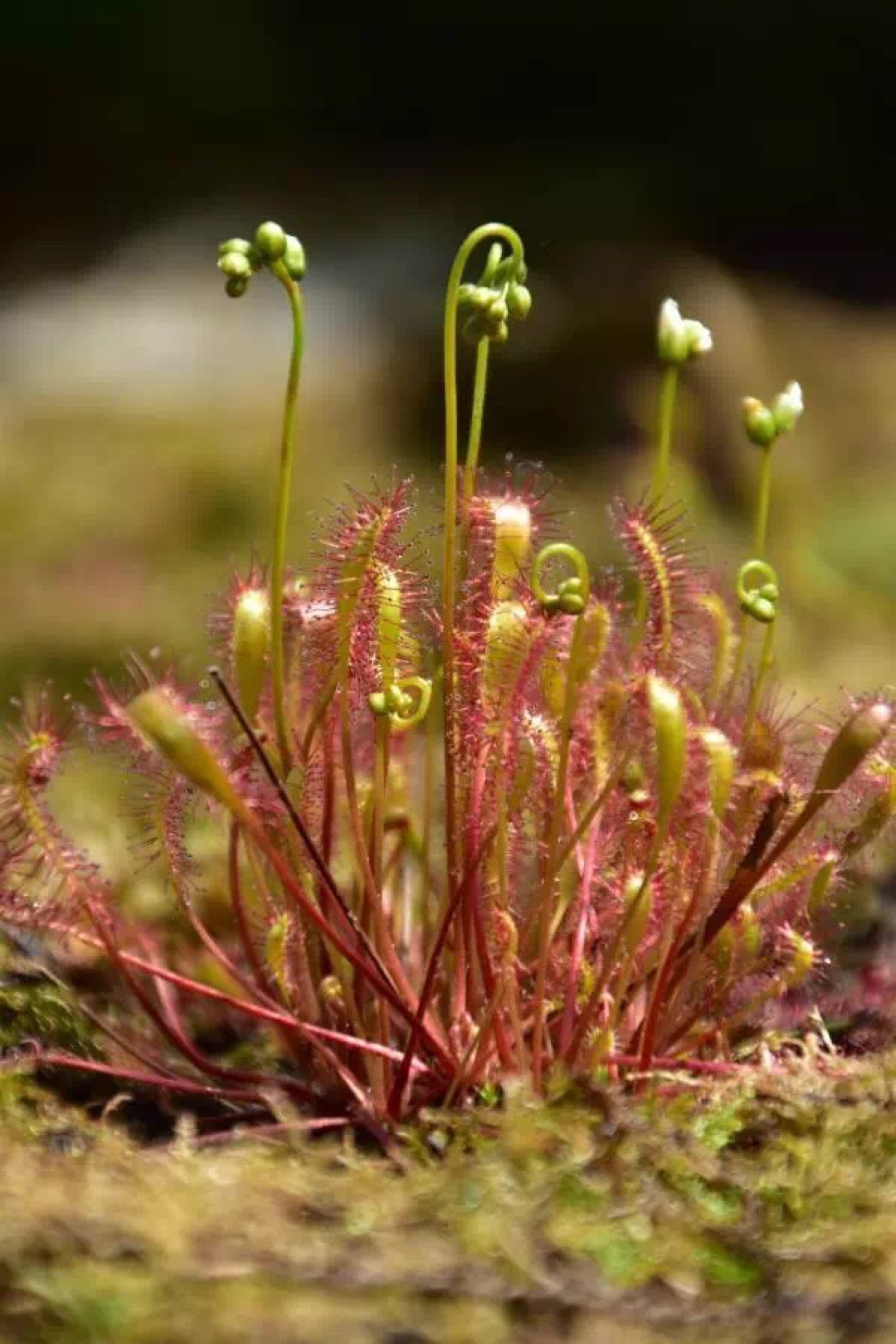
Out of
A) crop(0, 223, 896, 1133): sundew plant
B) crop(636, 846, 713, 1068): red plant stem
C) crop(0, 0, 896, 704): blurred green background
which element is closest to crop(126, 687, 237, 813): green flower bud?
crop(0, 223, 896, 1133): sundew plant

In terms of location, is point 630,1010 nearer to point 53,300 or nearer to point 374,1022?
point 374,1022

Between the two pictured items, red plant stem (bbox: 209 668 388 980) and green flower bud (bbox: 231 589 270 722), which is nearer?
red plant stem (bbox: 209 668 388 980)

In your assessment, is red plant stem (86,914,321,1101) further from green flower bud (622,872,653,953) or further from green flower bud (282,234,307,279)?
green flower bud (282,234,307,279)

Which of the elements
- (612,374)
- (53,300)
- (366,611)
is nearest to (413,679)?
(366,611)

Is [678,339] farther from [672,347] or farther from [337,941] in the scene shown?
[337,941]

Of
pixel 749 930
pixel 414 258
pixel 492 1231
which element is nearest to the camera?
pixel 492 1231

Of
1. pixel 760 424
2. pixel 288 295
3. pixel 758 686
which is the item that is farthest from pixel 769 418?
pixel 288 295

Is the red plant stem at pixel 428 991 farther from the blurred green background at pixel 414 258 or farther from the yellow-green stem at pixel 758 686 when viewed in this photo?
the blurred green background at pixel 414 258
